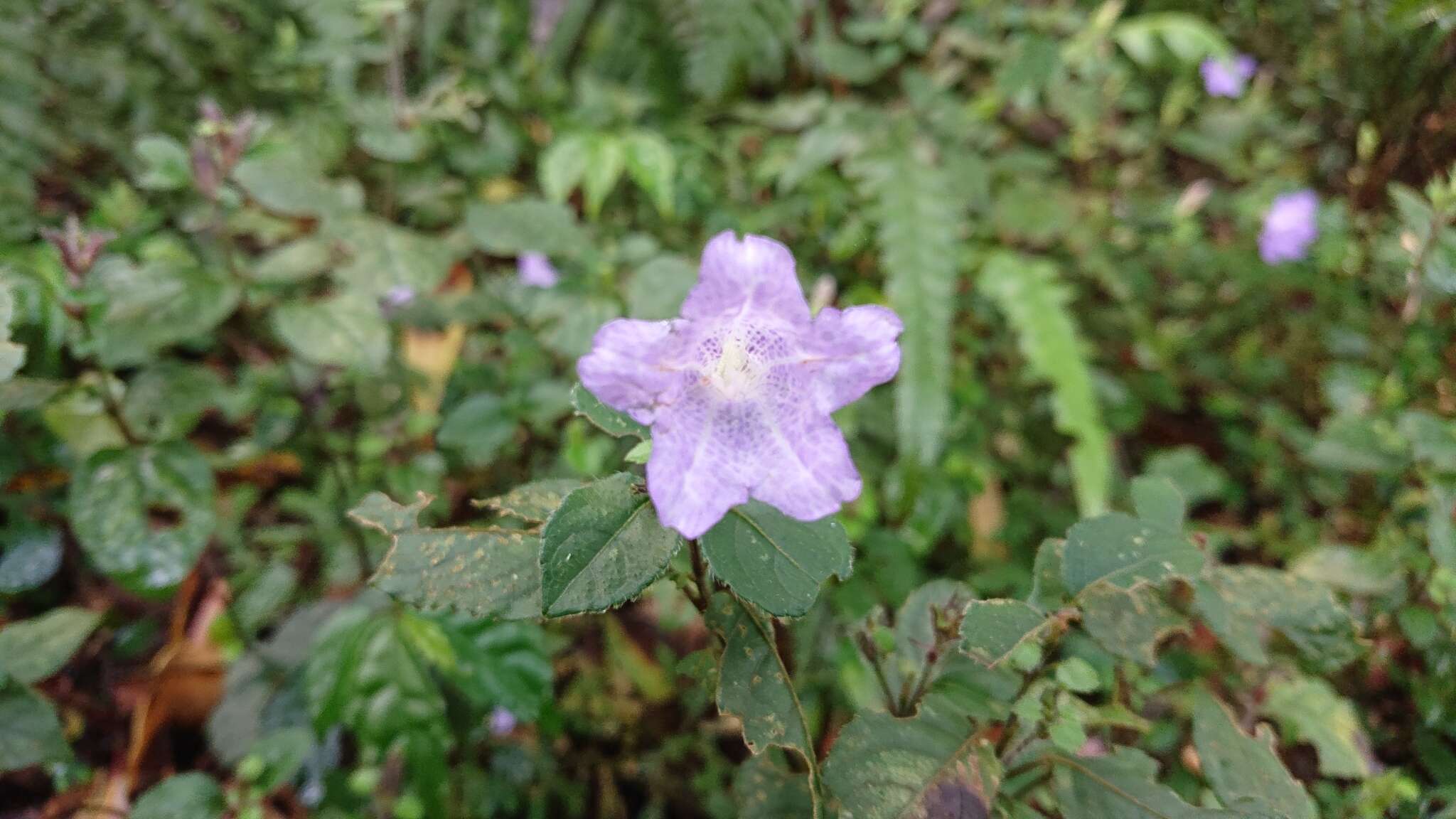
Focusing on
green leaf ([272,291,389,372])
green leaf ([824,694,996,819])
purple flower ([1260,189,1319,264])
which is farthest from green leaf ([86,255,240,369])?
purple flower ([1260,189,1319,264])

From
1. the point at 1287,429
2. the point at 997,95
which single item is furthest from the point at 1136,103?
the point at 1287,429

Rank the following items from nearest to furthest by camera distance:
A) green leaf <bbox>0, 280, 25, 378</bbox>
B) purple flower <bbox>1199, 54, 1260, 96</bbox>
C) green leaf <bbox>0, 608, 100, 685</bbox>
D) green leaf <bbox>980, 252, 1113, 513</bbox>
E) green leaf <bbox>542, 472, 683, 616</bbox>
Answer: green leaf <bbox>542, 472, 683, 616</bbox>
green leaf <bbox>0, 280, 25, 378</bbox>
green leaf <bbox>0, 608, 100, 685</bbox>
green leaf <bbox>980, 252, 1113, 513</bbox>
purple flower <bbox>1199, 54, 1260, 96</bbox>

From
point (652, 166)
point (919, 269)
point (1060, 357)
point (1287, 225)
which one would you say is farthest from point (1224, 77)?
point (652, 166)

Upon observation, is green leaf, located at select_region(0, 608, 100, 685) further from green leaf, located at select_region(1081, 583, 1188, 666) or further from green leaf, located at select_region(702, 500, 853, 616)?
green leaf, located at select_region(1081, 583, 1188, 666)

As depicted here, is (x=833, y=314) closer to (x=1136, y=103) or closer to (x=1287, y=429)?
(x=1287, y=429)

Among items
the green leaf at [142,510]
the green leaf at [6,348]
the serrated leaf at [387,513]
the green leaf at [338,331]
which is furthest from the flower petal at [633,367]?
the green leaf at [142,510]

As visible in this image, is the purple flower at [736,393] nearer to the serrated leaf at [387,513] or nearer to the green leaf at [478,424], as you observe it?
the serrated leaf at [387,513]
